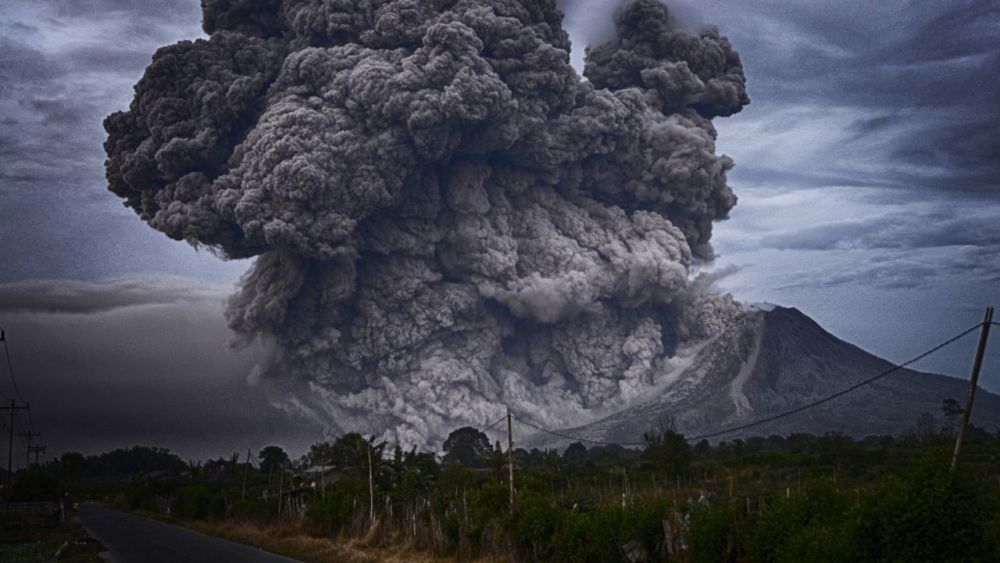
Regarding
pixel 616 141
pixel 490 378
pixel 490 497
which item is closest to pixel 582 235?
pixel 616 141

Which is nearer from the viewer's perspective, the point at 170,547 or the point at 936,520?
the point at 936,520

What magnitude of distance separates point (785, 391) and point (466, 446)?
8454 centimetres

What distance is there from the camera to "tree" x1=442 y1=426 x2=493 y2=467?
99.1 metres

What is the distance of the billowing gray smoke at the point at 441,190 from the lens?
8519 cm

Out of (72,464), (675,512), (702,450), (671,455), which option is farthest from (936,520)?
(72,464)

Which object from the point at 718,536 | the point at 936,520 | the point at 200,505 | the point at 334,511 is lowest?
the point at 718,536

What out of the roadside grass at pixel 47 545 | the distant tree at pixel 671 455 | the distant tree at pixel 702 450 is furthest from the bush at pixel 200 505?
the distant tree at pixel 702 450

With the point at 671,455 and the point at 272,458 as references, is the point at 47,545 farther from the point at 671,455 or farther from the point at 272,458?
the point at 272,458

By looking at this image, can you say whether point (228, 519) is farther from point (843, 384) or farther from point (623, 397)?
point (843, 384)

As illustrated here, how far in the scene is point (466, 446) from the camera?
99.8 m

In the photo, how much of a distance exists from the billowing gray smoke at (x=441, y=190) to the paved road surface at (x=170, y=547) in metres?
41.1

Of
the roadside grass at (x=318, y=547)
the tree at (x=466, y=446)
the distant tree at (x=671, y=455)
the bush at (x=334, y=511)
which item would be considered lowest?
the roadside grass at (x=318, y=547)

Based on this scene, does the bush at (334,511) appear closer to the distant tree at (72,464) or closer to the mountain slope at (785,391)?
the mountain slope at (785,391)

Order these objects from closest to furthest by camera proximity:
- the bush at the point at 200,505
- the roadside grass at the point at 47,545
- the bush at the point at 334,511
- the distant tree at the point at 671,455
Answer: the roadside grass at the point at 47,545 < the bush at the point at 334,511 < the bush at the point at 200,505 < the distant tree at the point at 671,455
